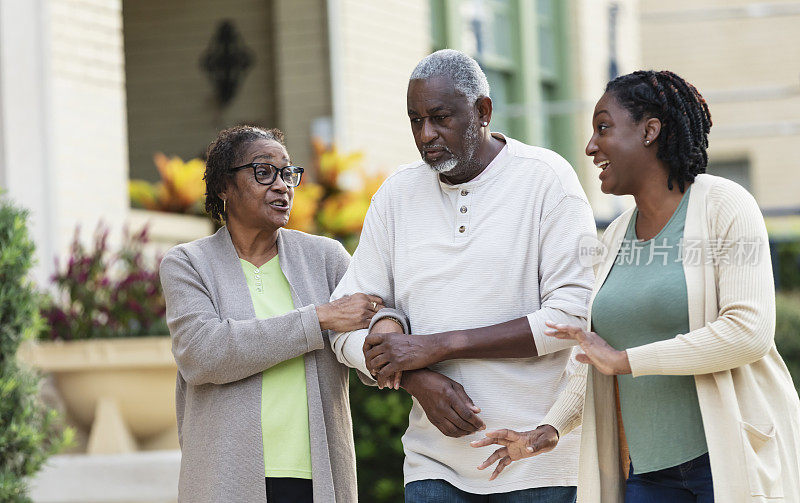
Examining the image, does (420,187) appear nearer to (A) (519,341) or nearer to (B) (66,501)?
(A) (519,341)

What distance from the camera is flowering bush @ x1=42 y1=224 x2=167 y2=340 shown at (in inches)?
249

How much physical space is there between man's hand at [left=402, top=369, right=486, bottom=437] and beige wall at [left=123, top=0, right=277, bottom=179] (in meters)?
7.31

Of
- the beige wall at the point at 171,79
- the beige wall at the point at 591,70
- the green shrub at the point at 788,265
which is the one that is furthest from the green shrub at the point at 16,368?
the green shrub at the point at 788,265

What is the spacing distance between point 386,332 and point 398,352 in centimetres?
10

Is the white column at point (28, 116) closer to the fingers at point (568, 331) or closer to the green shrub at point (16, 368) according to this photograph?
the green shrub at point (16, 368)

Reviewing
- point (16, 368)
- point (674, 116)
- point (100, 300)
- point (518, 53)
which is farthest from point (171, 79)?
point (674, 116)

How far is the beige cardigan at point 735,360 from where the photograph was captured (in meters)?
2.95

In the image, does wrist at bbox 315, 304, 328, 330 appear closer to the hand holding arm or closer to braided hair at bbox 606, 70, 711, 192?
the hand holding arm

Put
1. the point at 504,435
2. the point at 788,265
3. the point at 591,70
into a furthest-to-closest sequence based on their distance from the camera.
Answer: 1. the point at 788,265
2. the point at 591,70
3. the point at 504,435

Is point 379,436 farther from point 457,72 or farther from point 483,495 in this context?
point 457,72

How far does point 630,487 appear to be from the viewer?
3.25m

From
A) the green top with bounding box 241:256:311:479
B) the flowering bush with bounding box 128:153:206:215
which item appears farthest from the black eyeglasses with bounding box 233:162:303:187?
the flowering bush with bounding box 128:153:206:215

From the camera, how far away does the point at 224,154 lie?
4.02m

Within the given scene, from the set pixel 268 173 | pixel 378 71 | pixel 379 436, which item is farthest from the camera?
pixel 378 71
